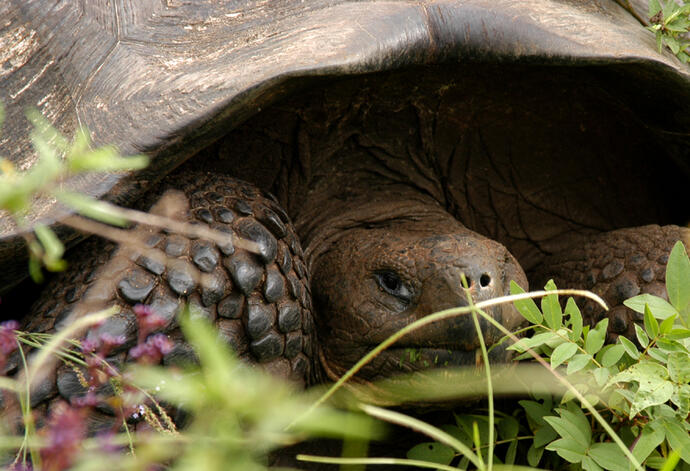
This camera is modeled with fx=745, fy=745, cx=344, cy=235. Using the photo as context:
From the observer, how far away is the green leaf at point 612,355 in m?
1.42

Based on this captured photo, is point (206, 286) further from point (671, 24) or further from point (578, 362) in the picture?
point (671, 24)

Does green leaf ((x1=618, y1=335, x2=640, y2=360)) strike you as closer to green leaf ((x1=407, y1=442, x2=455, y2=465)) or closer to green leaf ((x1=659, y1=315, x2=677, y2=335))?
green leaf ((x1=659, y1=315, x2=677, y2=335))

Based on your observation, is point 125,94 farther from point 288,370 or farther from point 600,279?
point 600,279

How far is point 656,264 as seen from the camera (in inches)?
79.7

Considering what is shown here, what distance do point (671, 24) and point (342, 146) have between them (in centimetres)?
95

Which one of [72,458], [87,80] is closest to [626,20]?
[87,80]

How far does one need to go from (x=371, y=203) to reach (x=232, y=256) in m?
0.74

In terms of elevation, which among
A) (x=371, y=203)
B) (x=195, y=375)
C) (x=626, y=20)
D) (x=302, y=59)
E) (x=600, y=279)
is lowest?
(x=600, y=279)

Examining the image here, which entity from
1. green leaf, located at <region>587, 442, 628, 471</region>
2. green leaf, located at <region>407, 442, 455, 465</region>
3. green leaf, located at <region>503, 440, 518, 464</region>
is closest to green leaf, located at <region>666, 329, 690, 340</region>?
green leaf, located at <region>587, 442, 628, 471</region>

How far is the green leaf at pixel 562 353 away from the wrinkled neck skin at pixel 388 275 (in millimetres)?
234

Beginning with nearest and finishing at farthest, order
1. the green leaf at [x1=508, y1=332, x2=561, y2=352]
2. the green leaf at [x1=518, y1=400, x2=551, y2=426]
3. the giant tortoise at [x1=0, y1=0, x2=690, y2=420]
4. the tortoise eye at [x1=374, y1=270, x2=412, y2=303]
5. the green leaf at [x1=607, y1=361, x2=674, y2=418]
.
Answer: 1. the green leaf at [x1=607, y1=361, x2=674, y2=418]
2. the green leaf at [x1=508, y1=332, x2=561, y2=352]
3. the giant tortoise at [x1=0, y1=0, x2=690, y2=420]
4. the green leaf at [x1=518, y1=400, x2=551, y2=426]
5. the tortoise eye at [x1=374, y1=270, x2=412, y2=303]

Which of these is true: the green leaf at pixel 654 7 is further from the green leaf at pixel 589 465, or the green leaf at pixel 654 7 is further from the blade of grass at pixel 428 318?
the green leaf at pixel 589 465

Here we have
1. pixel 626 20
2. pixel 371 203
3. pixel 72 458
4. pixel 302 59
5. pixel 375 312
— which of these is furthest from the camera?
pixel 371 203

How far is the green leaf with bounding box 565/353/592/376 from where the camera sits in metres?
1.40
